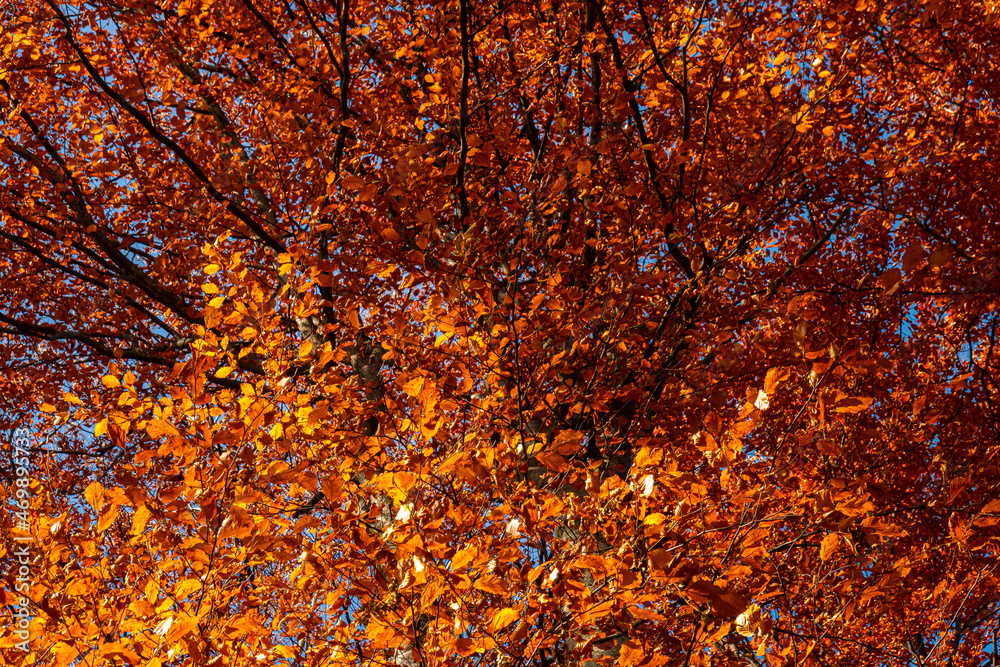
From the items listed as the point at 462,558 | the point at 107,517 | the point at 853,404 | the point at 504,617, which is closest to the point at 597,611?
the point at 504,617

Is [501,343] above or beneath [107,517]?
above

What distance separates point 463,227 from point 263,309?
218 cm

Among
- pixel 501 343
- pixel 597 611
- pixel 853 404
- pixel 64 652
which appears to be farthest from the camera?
pixel 501 343

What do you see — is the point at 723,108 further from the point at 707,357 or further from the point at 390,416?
the point at 390,416

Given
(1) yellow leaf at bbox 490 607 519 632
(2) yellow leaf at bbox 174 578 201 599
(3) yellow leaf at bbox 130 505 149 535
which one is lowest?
(1) yellow leaf at bbox 490 607 519 632

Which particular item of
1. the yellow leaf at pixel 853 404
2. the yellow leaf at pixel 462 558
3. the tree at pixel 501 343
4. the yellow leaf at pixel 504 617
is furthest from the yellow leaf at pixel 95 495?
the yellow leaf at pixel 853 404

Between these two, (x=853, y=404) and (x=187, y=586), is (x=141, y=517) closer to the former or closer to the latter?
(x=187, y=586)

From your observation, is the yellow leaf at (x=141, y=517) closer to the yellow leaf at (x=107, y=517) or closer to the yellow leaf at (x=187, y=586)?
the yellow leaf at (x=107, y=517)

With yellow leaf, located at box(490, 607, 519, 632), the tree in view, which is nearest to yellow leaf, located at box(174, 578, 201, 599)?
the tree

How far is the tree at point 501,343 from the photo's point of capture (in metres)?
2.79

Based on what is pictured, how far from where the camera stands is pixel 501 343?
404 cm

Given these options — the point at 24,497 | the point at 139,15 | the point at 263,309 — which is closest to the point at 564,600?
the point at 263,309

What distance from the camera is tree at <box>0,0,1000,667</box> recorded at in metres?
2.79

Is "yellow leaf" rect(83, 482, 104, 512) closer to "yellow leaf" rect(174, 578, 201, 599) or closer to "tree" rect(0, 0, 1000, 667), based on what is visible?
"tree" rect(0, 0, 1000, 667)
